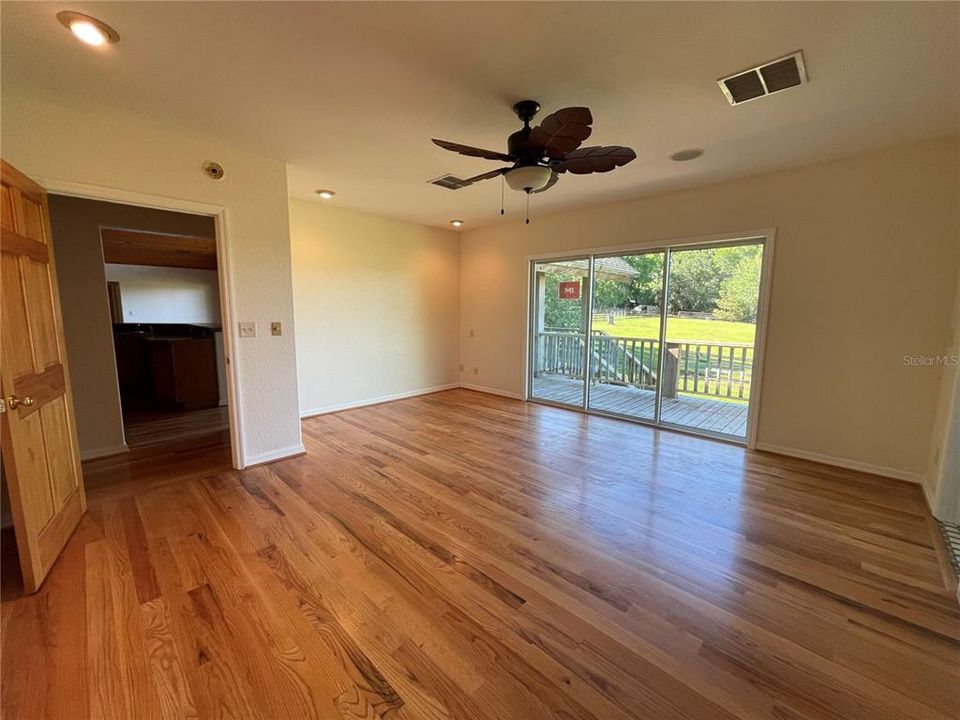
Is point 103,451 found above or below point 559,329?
below

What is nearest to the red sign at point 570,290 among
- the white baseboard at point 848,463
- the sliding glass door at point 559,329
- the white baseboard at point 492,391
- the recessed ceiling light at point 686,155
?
the sliding glass door at point 559,329

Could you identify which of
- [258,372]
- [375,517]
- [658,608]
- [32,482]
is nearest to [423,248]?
[258,372]

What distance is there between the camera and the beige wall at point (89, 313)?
3309mm

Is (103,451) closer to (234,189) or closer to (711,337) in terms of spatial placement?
(234,189)

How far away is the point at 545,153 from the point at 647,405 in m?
3.75

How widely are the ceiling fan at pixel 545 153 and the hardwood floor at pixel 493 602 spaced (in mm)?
2145

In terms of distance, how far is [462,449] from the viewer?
3.71 m

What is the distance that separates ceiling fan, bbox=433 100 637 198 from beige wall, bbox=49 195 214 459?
3475mm

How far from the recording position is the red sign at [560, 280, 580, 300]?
5.13 m

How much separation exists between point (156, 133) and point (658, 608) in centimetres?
422

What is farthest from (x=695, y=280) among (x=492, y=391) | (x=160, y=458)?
(x=160, y=458)

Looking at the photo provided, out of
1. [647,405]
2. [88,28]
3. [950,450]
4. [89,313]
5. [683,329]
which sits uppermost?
[88,28]

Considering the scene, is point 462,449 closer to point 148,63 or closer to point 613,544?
point 613,544

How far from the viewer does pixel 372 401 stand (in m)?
5.47
